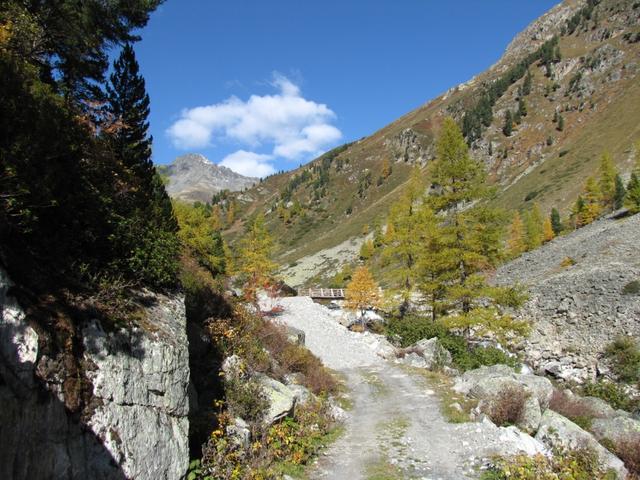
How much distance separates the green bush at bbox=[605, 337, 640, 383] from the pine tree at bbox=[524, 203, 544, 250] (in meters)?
42.3

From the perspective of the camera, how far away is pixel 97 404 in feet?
18.4

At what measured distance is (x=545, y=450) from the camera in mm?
10125

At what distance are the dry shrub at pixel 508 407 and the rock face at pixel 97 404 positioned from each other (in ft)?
29.5

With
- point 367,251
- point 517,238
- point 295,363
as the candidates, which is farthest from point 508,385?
point 367,251

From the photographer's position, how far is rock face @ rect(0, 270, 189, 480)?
179 inches

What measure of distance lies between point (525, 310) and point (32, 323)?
35.3 meters

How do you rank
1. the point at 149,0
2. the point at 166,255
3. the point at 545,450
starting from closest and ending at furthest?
1. the point at 166,255
2. the point at 545,450
3. the point at 149,0

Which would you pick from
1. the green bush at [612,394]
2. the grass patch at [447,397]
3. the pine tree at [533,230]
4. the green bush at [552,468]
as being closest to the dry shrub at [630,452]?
the green bush at [552,468]

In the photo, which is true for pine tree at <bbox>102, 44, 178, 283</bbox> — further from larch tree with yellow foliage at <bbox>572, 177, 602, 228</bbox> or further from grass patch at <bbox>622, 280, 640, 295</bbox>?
larch tree with yellow foliage at <bbox>572, 177, 602, 228</bbox>

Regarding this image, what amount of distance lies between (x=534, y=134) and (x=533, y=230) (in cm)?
8019

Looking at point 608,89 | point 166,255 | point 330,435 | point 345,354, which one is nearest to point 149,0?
point 166,255

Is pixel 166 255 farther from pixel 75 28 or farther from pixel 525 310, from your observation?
pixel 525 310

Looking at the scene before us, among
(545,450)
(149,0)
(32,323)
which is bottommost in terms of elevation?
(545,450)

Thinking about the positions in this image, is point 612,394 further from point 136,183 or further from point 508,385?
point 136,183
